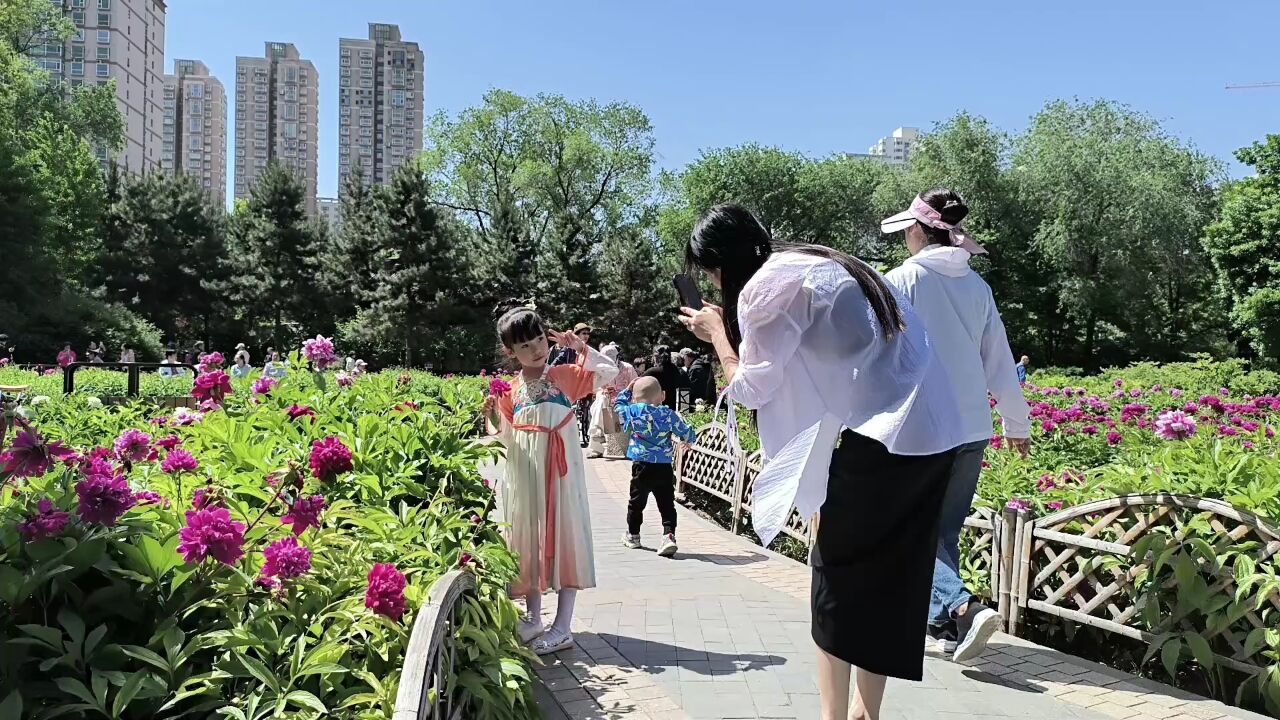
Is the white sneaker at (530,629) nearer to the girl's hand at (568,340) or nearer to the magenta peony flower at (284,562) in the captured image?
the girl's hand at (568,340)

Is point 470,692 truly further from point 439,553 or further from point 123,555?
point 123,555

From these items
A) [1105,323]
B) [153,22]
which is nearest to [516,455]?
[1105,323]

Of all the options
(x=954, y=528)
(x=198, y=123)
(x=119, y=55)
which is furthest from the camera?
(x=198, y=123)

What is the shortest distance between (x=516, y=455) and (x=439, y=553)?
4.58 feet

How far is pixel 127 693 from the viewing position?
1.72 metres

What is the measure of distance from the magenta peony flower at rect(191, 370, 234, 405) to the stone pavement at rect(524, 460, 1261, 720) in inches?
82.2

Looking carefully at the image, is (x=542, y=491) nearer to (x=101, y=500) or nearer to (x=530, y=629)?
(x=530, y=629)

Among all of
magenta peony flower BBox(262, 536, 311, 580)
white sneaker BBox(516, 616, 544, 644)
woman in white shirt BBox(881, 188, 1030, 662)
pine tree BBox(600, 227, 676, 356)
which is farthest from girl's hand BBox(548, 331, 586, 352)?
pine tree BBox(600, 227, 676, 356)

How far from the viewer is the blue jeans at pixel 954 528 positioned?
3.61 meters

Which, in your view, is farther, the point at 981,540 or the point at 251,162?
the point at 251,162

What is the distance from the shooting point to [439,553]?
9.12 feet

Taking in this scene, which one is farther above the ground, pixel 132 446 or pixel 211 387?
pixel 211 387

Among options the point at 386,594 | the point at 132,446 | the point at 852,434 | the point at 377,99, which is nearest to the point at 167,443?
the point at 132,446

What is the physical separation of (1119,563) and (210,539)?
139 inches
